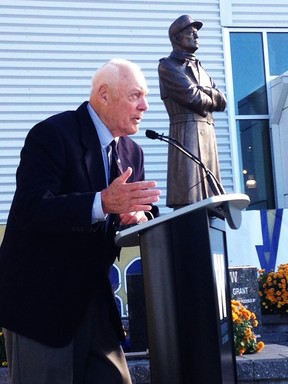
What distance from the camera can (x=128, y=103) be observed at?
112 inches

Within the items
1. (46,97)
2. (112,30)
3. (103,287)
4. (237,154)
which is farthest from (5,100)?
(103,287)

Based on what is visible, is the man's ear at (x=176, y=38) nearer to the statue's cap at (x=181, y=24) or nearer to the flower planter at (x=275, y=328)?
the statue's cap at (x=181, y=24)

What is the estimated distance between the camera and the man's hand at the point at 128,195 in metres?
2.40

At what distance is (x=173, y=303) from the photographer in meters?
2.55

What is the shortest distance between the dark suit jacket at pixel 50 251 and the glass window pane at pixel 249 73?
10.2 m

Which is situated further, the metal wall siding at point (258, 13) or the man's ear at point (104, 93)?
the metal wall siding at point (258, 13)

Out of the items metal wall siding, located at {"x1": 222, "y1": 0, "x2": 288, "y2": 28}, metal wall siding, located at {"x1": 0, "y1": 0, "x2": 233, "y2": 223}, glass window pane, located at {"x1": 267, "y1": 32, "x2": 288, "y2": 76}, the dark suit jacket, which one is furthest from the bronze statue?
glass window pane, located at {"x1": 267, "y1": 32, "x2": 288, "y2": 76}

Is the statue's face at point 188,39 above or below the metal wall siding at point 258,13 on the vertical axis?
below

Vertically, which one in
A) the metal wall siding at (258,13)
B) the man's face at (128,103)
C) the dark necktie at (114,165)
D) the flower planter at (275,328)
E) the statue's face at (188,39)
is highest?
the metal wall siding at (258,13)

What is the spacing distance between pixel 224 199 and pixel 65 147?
611 mm

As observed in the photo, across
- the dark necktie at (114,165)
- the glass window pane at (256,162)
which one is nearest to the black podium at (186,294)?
the dark necktie at (114,165)

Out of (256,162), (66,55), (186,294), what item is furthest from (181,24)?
(256,162)

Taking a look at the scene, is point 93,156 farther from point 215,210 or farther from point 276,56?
point 276,56

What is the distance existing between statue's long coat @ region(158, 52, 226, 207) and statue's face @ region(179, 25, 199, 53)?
0.08m
